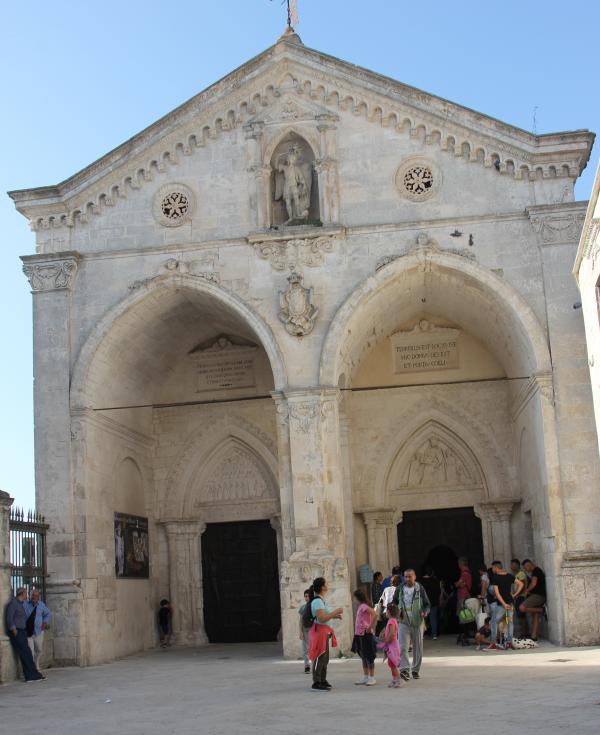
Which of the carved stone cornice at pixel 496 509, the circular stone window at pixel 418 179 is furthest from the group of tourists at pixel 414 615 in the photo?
the circular stone window at pixel 418 179

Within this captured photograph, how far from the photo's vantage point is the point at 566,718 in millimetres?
9797

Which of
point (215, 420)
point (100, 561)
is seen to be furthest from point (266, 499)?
point (100, 561)

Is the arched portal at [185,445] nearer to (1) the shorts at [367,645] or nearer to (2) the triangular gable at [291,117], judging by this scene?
(2) the triangular gable at [291,117]

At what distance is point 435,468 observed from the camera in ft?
74.8

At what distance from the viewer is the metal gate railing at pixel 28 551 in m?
17.9

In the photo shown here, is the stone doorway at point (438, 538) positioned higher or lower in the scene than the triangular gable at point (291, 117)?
lower

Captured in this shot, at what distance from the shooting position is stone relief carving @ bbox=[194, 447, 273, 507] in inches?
915

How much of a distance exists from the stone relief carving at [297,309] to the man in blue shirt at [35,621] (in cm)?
635

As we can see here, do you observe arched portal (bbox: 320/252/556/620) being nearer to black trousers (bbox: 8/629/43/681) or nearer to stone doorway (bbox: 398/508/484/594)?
stone doorway (bbox: 398/508/484/594)

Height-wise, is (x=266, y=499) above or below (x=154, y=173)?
below

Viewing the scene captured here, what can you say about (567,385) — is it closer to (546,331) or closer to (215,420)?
A: (546,331)

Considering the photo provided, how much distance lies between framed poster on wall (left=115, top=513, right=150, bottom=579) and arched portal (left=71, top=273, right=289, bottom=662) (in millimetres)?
128

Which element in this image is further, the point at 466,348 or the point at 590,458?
the point at 466,348

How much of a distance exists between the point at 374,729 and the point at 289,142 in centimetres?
1294
